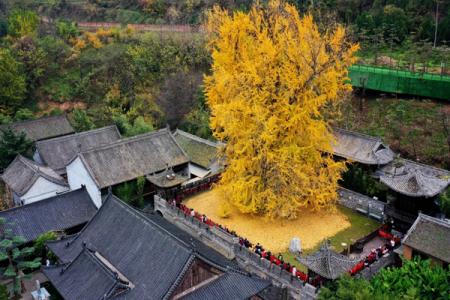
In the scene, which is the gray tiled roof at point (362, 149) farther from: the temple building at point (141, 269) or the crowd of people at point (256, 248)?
the temple building at point (141, 269)

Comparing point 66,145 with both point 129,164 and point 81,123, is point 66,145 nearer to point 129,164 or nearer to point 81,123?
point 81,123

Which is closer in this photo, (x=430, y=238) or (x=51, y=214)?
(x=430, y=238)

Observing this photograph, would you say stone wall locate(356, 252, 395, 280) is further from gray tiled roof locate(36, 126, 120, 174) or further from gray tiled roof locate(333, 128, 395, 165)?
gray tiled roof locate(36, 126, 120, 174)

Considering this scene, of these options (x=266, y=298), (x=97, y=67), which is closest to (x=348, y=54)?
(x=266, y=298)

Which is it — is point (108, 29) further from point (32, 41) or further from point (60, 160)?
point (60, 160)

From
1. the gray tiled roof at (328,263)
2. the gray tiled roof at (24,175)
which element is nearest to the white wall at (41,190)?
the gray tiled roof at (24,175)

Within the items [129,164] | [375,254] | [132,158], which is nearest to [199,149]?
[132,158]

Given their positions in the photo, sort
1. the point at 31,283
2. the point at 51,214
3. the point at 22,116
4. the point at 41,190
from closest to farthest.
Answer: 1. the point at 31,283
2. the point at 51,214
3. the point at 41,190
4. the point at 22,116
